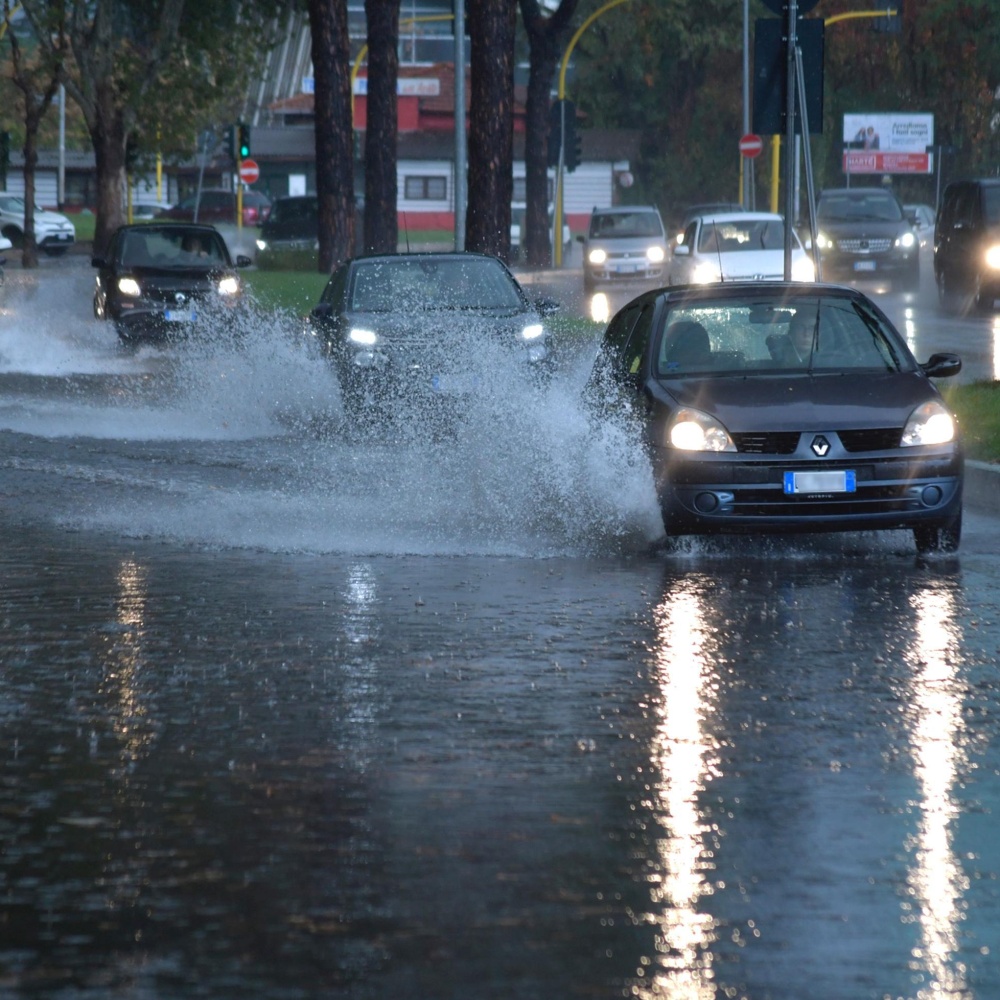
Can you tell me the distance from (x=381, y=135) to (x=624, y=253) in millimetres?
5616

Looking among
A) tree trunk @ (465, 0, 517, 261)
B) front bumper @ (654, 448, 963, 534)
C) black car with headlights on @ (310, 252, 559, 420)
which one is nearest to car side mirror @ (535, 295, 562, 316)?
black car with headlights on @ (310, 252, 559, 420)

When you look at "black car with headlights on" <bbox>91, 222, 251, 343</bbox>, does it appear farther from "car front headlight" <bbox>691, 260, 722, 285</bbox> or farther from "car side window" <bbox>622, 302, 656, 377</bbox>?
"car side window" <bbox>622, 302, 656, 377</bbox>

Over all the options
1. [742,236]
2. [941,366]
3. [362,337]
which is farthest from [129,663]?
[742,236]

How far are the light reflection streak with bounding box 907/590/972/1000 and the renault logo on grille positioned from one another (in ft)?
4.44

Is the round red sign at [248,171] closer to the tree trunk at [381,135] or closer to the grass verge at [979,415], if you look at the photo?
the tree trunk at [381,135]

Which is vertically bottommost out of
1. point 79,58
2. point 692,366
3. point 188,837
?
point 188,837

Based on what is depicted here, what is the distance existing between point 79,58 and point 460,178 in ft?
44.0

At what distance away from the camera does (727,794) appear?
6098 millimetres

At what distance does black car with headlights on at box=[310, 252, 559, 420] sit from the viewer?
17.9 m

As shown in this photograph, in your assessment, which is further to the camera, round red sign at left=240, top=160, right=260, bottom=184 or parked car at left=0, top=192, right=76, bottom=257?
parked car at left=0, top=192, right=76, bottom=257

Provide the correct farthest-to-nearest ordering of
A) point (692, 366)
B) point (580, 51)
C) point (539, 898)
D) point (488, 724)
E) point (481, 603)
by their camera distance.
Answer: point (580, 51), point (692, 366), point (481, 603), point (488, 724), point (539, 898)

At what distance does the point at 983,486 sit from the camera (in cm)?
1345

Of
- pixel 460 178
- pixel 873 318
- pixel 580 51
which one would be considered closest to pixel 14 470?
pixel 873 318

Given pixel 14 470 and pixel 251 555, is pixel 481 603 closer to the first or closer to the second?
pixel 251 555
